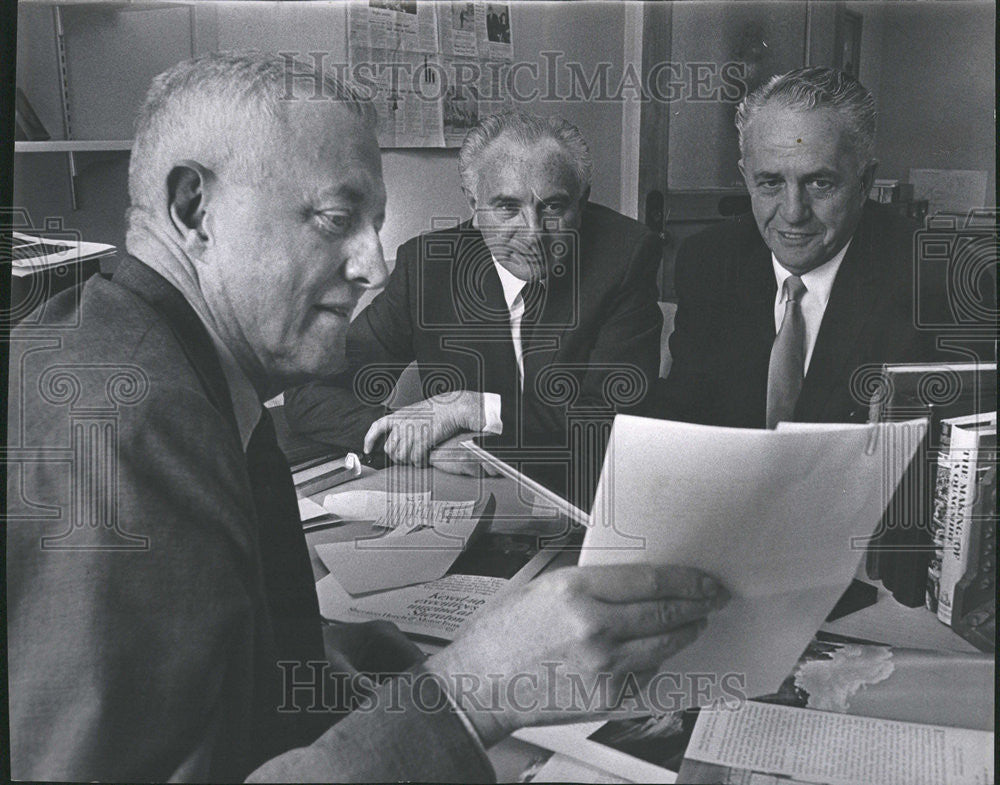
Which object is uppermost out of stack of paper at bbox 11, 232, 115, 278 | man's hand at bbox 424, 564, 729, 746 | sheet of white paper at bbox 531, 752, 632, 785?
stack of paper at bbox 11, 232, 115, 278

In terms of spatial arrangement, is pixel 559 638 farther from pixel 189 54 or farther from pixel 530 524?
pixel 189 54

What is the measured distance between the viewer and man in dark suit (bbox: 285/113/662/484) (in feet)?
4.34

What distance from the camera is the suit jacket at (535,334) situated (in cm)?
133

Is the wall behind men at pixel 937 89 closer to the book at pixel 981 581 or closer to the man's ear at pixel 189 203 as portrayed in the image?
the book at pixel 981 581

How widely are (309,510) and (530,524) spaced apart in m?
0.32

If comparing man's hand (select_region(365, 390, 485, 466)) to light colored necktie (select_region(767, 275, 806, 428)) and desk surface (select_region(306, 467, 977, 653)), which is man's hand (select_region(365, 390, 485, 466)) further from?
light colored necktie (select_region(767, 275, 806, 428))

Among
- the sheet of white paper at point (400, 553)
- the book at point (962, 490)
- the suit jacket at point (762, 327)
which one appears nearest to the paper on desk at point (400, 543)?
the sheet of white paper at point (400, 553)

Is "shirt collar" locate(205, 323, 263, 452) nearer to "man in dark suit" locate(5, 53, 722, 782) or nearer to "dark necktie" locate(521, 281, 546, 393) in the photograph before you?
"man in dark suit" locate(5, 53, 722, 782)

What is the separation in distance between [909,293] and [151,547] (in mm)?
1107

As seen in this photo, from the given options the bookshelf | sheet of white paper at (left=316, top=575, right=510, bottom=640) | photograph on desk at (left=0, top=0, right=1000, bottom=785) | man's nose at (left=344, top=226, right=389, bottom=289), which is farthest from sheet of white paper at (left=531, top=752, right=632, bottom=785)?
the bookshelf

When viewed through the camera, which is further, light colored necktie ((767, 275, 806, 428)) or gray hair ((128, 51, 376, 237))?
light colored necktie ((767, 275, 806, 428))

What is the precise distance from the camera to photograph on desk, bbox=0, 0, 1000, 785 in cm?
120

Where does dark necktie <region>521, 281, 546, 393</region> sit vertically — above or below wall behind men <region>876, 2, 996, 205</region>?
below

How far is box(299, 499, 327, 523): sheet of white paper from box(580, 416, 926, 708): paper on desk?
0.39 meters
